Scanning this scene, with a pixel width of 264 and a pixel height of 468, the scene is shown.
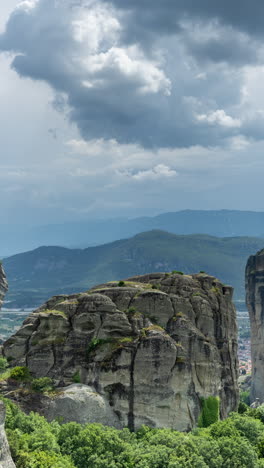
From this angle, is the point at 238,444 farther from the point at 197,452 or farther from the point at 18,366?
the point at 18,366

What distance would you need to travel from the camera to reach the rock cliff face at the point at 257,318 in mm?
175900

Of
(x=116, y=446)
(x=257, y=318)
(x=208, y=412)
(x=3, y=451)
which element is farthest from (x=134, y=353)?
(x=257, y=318)

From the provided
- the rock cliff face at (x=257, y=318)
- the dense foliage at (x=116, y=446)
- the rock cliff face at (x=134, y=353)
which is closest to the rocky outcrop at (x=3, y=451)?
the dense foliage at (x=116, y=446)

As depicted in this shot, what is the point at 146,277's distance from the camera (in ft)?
326

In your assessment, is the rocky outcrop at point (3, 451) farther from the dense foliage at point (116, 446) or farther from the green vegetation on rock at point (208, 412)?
the green vegetation on rock at point (208, 412)

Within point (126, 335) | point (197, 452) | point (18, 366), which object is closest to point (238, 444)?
point (197, 452)

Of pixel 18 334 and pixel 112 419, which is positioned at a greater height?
pixel 18 334

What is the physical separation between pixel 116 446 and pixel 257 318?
119772 millimetres

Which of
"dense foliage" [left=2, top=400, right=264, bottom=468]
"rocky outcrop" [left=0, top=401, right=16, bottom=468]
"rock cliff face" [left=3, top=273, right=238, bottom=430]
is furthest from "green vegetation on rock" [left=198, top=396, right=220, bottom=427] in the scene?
"rocky outcrop" [left=0, top=401, right=16, bottom=468]

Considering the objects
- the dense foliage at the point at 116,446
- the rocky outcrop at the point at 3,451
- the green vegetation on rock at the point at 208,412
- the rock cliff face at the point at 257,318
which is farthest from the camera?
the rock cliff face at the point at 257,318

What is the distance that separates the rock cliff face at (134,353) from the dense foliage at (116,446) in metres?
4.40

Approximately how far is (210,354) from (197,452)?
1879 centimetres

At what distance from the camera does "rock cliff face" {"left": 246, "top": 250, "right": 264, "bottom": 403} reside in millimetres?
175900

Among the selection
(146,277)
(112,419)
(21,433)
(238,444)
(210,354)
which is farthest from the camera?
(146,277)
